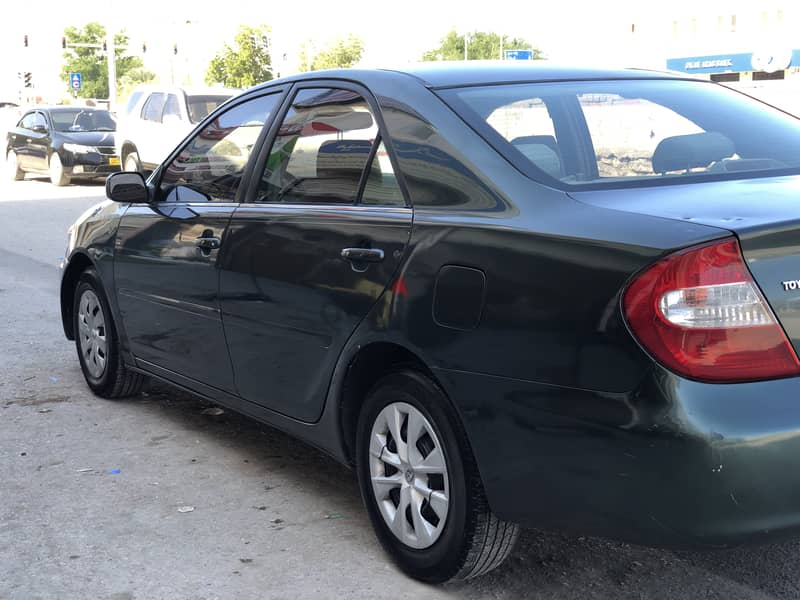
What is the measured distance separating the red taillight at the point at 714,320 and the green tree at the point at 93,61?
118495 millimetres

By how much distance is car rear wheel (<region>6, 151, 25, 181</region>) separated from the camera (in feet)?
79.9

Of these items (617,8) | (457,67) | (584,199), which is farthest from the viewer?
(617,8)

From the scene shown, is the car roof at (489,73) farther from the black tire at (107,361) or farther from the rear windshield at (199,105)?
the rear windshield at (199,105)

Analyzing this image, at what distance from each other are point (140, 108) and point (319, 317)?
16670 mm

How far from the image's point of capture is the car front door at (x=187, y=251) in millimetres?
4617

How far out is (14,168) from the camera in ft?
80.4

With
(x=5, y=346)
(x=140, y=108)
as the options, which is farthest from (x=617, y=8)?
(x=5, y=346)

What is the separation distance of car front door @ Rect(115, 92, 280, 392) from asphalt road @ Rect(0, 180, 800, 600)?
16.4 inches

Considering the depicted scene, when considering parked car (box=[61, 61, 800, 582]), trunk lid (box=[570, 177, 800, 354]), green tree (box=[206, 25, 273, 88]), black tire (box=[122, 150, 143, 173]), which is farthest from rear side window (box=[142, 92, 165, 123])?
green tree (box=[206, 25, 273, 88])

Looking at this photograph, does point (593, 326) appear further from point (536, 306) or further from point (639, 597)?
point (639, 597)

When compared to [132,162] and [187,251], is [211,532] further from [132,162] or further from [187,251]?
[132,162]

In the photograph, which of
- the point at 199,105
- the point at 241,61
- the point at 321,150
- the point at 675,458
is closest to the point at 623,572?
the point at 675,458

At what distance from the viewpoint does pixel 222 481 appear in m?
4.69

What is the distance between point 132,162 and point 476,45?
380 feet
